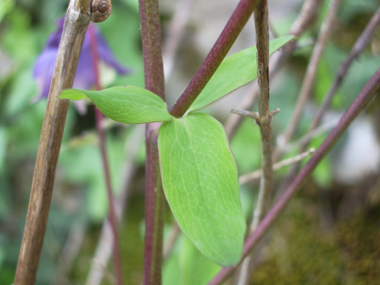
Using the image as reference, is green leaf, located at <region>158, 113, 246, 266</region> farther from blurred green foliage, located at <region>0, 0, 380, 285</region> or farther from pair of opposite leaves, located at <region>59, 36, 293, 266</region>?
blurred green foliage, located at <region>0, 0, 380, 285</region>

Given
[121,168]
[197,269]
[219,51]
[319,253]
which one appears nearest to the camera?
[219,51]

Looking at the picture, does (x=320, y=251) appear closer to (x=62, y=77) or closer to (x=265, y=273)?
(x=265, y=273)

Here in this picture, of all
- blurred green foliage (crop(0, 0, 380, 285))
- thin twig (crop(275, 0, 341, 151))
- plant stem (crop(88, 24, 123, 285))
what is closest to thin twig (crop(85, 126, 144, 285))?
blurred green foliage (crop(0, 0, 380, 285))

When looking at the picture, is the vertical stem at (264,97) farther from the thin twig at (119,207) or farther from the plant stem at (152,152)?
the thin twig at (119,207)

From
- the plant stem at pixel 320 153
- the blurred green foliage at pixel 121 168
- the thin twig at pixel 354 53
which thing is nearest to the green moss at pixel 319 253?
the blurred green foliage at pixel 121 168

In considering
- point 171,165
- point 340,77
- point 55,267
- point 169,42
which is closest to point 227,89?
point 171,165

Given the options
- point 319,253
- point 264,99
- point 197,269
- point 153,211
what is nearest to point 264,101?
point 264,99

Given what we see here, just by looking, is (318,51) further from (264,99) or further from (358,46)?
(264,99)
